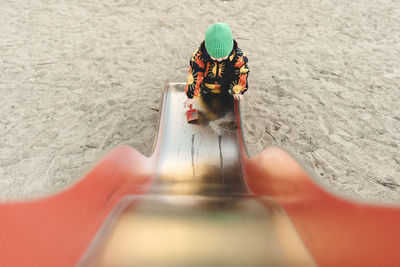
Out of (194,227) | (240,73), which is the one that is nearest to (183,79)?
(240,73)

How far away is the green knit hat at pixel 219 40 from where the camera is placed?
1.29 meters

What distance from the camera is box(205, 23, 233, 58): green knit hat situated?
1.29 m

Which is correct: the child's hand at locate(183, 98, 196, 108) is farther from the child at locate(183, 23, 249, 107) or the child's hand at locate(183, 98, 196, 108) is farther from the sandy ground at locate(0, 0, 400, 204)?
the sandy ground at locate(0, 0, 400, 204)

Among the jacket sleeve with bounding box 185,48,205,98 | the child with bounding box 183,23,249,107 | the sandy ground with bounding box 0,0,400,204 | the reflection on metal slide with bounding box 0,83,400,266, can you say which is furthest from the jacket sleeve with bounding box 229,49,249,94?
the reflection on metal slide with bounding box 0,83,400,266

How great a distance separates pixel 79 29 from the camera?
287cm

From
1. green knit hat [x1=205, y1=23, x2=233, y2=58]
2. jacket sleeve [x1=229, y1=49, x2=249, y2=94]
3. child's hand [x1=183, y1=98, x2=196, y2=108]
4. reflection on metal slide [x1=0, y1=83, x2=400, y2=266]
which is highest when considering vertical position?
green knit hat [x1=205, y1=23, x2=233, y2=58]

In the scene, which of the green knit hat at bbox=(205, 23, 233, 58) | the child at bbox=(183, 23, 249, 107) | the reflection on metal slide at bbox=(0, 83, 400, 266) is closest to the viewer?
the reflection on metal slide at bbox=(0, 83, 400, 266)

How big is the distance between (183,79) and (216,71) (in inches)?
29.9

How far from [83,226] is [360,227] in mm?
656

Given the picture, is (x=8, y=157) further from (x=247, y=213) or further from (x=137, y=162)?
(x=247, y=213)

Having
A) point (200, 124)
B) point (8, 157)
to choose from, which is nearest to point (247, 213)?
point (200, 124)

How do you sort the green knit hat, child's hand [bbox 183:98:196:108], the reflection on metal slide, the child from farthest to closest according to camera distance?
child's hand [bbox 183:98:196:108]
the child
the green knit hat
the reflection on metal slide

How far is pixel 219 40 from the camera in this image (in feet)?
4.30

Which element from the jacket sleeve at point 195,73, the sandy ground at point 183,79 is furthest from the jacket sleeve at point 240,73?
the sandy ground at point 183,79
